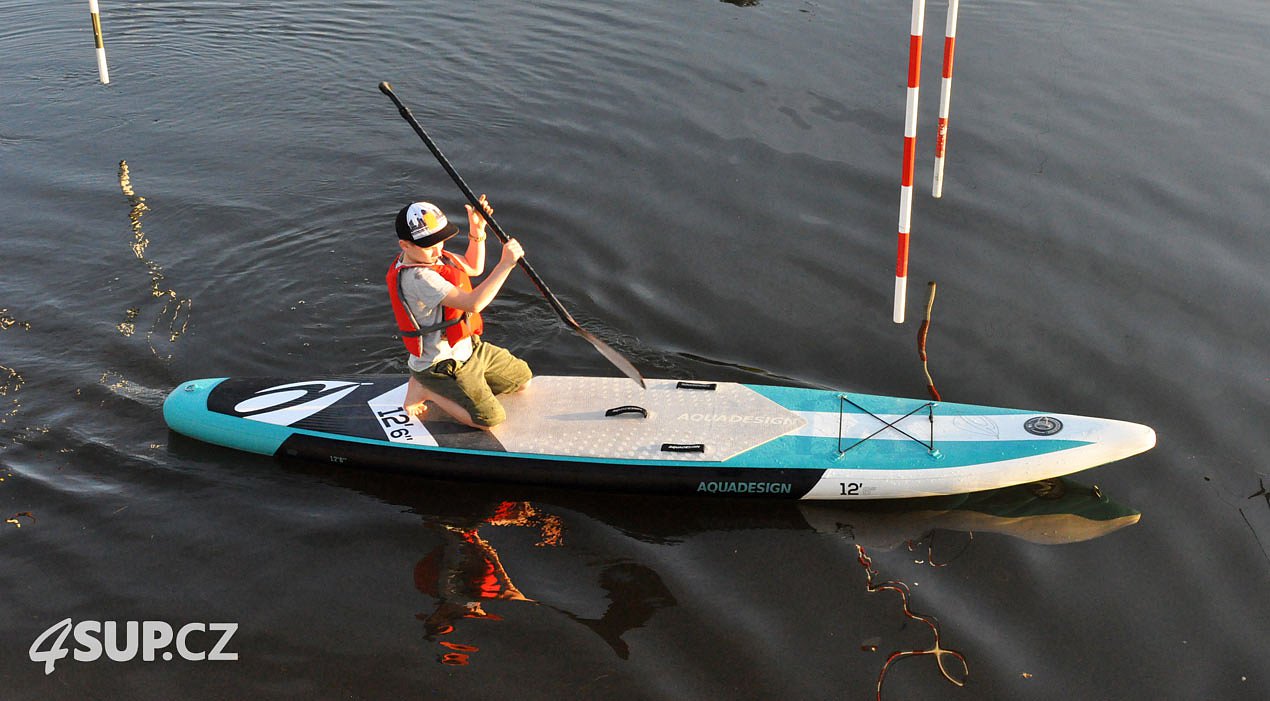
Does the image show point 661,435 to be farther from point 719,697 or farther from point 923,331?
point 923,331

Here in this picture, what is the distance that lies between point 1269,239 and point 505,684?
20.4 feet

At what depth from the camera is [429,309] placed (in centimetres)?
525

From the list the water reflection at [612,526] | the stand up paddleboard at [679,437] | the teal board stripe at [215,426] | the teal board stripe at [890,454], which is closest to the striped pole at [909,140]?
the stand up paddleboard at [679,437]

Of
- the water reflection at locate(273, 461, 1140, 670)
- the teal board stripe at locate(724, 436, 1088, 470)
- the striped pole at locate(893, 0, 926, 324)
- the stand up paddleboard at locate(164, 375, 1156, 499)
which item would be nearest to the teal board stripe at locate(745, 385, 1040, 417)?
the stand up paddleboard at locate(164, 375, 1156, 499)

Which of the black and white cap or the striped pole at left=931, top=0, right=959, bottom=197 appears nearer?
the black and white cap

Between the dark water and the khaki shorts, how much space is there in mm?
463

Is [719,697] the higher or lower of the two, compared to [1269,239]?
lower

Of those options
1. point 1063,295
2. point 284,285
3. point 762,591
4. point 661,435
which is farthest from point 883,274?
point 284,285

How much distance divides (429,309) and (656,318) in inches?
80.6

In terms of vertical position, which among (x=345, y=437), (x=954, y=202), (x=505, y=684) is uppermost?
(x=954, y=202)

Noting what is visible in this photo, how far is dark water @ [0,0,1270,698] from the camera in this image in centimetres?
472

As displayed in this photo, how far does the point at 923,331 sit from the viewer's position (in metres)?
6.72

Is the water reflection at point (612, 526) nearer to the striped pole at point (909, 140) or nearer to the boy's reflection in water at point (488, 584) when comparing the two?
the boy's reflection in water at point (488, 584)

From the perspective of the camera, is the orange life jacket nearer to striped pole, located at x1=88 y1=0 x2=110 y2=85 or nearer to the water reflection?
the water reflection
